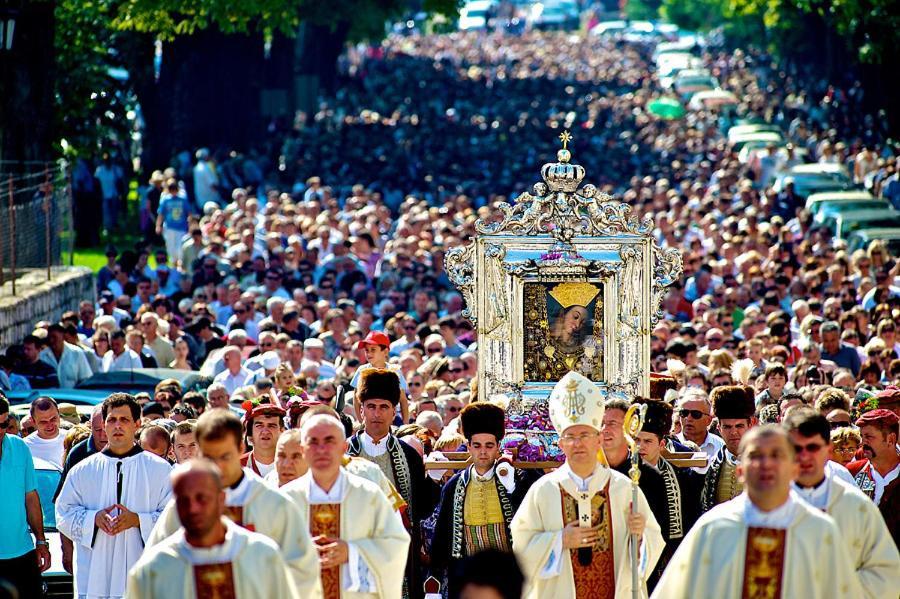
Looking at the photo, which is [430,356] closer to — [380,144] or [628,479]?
[628,479]

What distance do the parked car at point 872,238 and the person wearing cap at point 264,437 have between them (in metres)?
19.3

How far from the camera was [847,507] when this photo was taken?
10.3 meters

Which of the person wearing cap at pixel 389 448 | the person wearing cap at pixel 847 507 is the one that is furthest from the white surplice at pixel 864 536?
the person wearing cap at pixel 389 448

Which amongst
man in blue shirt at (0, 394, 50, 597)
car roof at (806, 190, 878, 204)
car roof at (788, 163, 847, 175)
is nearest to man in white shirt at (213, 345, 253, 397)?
man in blue shirt at (0, 394, 50, 597)

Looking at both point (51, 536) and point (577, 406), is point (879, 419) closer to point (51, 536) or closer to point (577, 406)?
point (577, 406)

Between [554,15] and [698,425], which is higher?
[554,15]

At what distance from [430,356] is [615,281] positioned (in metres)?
5.93

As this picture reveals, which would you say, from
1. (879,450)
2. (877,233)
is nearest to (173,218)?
(877,233)

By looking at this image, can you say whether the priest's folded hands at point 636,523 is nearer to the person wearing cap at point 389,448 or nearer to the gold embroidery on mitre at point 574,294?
the person wearing cap at point 389,448

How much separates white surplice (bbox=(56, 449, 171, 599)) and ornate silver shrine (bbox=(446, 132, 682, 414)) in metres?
3.09

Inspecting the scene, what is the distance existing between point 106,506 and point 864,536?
172 inches

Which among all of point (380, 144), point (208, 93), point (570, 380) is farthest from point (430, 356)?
point (380, 144)

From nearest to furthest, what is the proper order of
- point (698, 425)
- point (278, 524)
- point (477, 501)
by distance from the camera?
point (278, 524)
point (477, 501)
point (698, 425)

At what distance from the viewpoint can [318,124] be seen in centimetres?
5428
